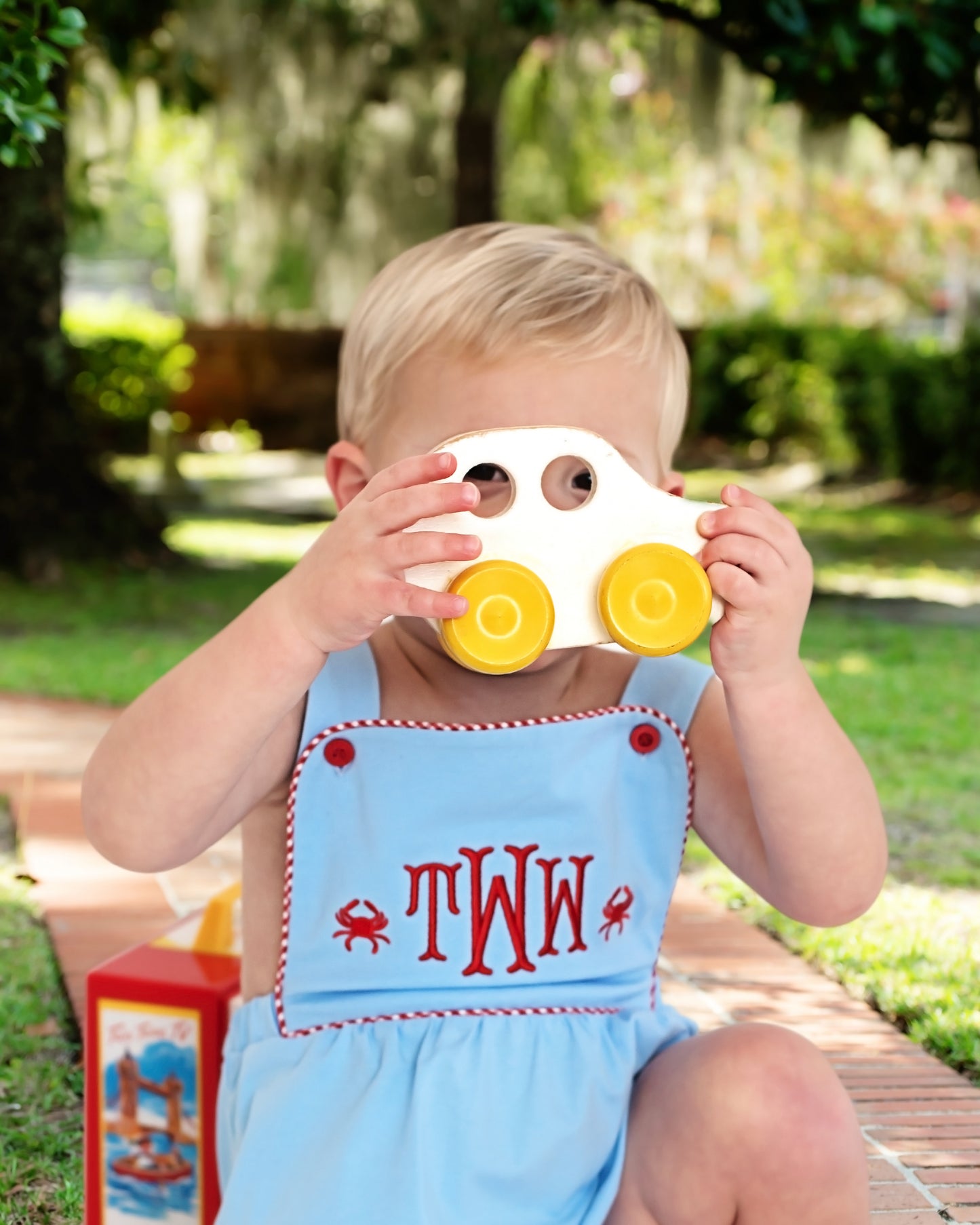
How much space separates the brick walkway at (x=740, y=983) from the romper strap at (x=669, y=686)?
2.40ft

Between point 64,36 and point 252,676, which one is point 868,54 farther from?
point 252,676

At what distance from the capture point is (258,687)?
155cm

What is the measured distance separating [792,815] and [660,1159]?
40cm

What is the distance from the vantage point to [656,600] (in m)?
1.50

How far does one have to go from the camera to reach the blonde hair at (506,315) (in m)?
1.70

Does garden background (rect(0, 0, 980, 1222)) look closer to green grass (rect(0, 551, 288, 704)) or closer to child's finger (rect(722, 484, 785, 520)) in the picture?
green grass (rect(0, 551, 288, 704))

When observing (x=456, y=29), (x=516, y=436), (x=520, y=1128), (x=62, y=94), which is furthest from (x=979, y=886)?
(x=456, y=29)

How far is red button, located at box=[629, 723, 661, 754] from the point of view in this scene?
5.94 ft

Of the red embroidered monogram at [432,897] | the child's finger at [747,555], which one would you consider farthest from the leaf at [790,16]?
the red embroidered monogram at [432,897]

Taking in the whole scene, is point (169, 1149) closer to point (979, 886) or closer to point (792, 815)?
point (792, 815)

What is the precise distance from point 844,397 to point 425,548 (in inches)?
520

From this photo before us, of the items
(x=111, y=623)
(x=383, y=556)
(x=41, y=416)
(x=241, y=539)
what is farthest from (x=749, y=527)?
(x=241, y=539)

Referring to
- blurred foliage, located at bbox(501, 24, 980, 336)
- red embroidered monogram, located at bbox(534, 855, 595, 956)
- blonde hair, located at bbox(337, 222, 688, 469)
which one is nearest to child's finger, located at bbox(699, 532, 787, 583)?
blonde hair, located at bbox(337, 222, 688, 469)

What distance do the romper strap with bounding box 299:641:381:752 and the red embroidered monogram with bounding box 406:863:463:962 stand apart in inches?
7.5
